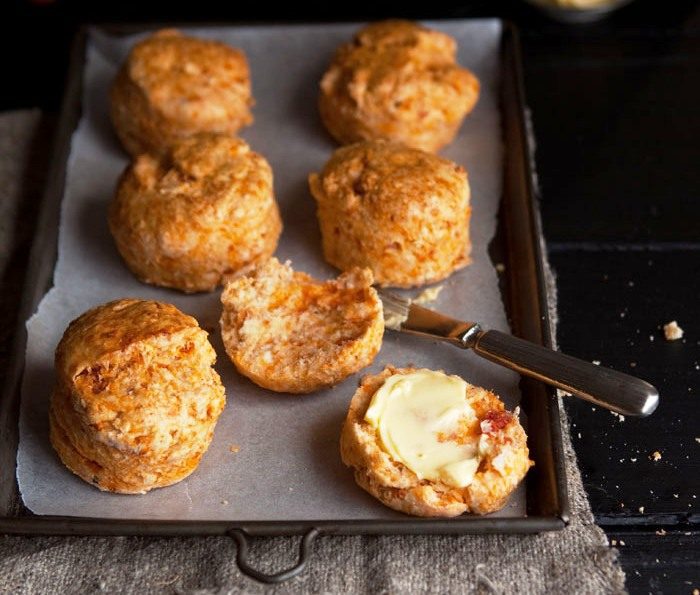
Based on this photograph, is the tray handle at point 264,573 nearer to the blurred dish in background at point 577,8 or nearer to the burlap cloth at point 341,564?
the burlap cloth at point 341,564

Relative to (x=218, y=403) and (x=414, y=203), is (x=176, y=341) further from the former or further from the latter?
(x=414, y=203)

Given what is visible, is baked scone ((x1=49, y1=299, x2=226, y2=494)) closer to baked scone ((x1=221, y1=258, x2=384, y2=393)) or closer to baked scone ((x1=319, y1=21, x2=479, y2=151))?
baked scone ((x1=221, y1=258, x2=384, y2=393))

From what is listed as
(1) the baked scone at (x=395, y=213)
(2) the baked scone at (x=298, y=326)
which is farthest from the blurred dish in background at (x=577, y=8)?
(2) the baked scone at (x=298, y=326)

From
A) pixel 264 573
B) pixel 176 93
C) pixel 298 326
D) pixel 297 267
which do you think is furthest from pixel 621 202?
pixel 264 573

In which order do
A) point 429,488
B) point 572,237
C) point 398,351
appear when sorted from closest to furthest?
1. point 429,488
2. point 398,351
3. point 572,237

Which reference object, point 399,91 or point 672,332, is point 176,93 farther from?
point 672,332

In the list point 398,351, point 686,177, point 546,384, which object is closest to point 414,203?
point 398,351
